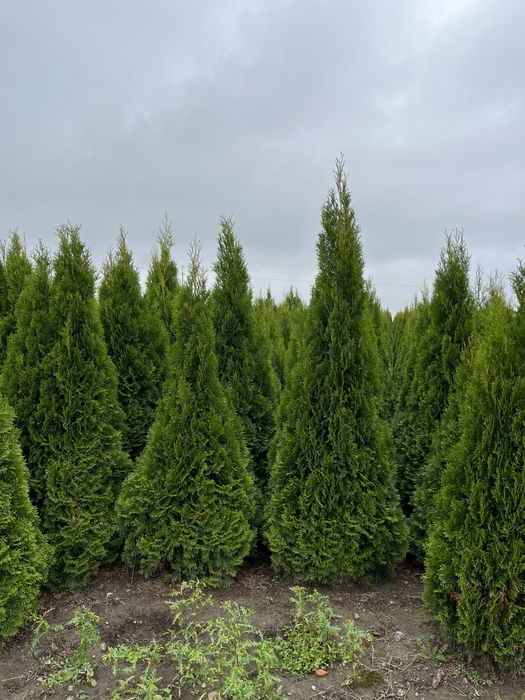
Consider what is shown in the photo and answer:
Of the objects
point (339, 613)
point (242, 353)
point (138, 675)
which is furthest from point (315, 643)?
point (242, 353)

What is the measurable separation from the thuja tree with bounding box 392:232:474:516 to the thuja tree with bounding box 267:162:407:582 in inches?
43.8

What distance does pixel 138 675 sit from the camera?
3.18m

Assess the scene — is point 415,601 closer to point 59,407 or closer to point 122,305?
point 59,407

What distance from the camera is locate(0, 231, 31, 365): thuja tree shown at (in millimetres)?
5797

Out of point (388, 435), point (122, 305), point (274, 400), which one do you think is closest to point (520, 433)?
point (388, 435)

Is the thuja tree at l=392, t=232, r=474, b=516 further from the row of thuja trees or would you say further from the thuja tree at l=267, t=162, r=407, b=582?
the thuja tree at l=267, t=162, r=407, b=582

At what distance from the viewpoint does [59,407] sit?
14.8ft

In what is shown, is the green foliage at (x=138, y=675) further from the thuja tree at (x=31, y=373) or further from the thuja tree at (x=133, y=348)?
the thuja tree at (x=133, y=348)

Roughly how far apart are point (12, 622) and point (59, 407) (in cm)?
179

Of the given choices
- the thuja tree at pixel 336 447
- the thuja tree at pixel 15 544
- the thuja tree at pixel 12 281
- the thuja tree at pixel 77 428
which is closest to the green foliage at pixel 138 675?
the thuja tree at pixel 15 544

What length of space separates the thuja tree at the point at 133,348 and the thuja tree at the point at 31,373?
1.10 m

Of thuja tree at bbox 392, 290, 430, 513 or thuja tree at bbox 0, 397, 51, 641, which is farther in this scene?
thuja tree at bbox 392, 290, 430, 513

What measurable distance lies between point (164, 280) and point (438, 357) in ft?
15.5

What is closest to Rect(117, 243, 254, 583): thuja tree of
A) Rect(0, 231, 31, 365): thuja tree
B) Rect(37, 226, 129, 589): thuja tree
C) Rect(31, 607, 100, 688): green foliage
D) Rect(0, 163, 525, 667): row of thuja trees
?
Rect(0, 163, 525, 667): row of thuja trees
